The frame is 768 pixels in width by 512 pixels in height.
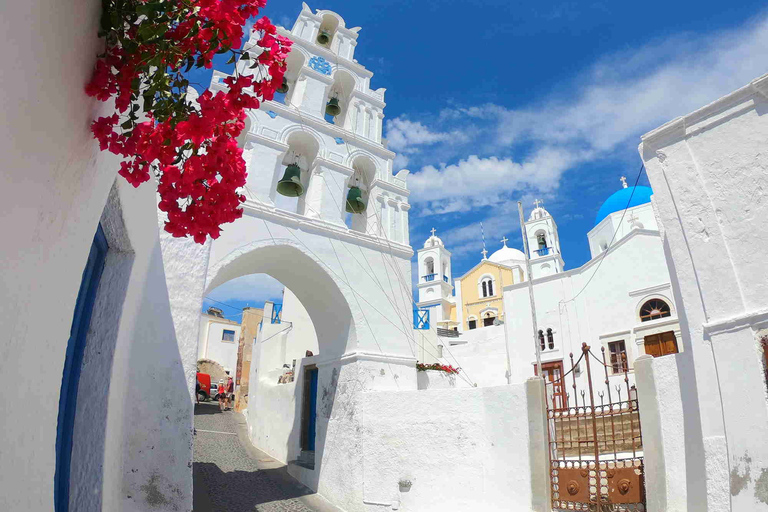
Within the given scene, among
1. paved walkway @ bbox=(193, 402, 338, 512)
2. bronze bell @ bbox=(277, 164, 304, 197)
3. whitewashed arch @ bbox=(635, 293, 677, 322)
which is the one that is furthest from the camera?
whitewashed arch @ bbox=(635, 293, 677, 322)

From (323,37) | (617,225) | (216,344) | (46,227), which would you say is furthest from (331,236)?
(216,344)

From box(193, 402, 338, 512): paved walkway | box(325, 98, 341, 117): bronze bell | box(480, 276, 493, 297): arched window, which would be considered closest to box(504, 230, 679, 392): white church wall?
box(193, 402, 338, 512): paved walkway

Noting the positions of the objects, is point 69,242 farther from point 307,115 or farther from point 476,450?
point 307,115

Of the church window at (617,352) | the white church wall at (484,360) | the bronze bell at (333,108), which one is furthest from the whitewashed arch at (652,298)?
the bronze bell at (333,108)

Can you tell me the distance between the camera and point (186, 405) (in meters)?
4.42

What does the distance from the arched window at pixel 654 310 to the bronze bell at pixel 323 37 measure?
10.7 meters

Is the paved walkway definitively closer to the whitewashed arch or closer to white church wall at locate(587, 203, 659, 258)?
the whitewashed arch

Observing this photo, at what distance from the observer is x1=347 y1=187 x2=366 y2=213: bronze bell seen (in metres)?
8.48

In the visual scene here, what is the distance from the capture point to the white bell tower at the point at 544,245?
28.4 metres

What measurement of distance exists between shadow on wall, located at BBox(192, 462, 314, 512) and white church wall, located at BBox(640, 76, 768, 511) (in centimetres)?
557

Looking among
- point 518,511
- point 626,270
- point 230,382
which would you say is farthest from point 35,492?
point 230,382

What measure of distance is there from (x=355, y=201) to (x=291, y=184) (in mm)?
1372

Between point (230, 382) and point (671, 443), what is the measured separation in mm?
20003

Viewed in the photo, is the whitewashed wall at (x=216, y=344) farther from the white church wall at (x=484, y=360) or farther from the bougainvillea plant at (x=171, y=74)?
the bougainvillea plant at (x=171, y=74)
